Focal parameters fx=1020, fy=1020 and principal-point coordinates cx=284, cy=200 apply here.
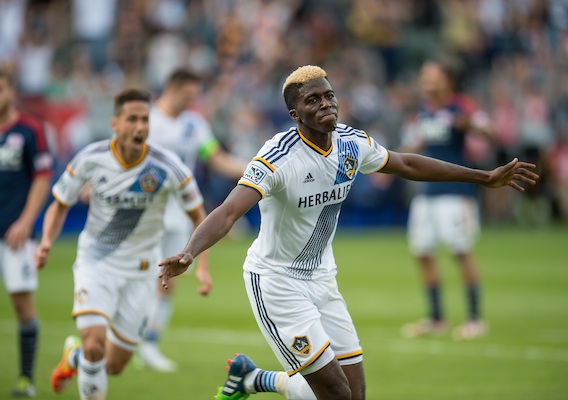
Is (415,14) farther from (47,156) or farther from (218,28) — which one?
(47,156)

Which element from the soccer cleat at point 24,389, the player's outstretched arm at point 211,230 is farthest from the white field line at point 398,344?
the player's outstretched arm at point 211,230

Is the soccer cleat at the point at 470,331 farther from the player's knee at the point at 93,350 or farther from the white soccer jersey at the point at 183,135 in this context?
the player's knee at the point at 93,350

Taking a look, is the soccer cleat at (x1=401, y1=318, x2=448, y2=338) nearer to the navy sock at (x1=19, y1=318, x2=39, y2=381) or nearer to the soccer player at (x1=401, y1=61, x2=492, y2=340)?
the soccer player at (x1=401, y1=61, x2=492, y2=340)

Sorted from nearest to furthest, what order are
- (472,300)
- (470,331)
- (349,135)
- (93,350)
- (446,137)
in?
(349,135) < (93,350) < (470,331) < (472,300) < (446,137)

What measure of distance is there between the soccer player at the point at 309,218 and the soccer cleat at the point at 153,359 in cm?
342

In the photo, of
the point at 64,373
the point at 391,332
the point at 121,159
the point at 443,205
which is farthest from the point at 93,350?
the point at 443,205

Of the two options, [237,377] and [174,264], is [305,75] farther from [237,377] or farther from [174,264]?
[237,377]

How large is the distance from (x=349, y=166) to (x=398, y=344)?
538cm

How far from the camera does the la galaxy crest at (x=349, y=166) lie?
22.5ft

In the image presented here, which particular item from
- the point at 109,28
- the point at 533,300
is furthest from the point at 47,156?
the point at 109,28

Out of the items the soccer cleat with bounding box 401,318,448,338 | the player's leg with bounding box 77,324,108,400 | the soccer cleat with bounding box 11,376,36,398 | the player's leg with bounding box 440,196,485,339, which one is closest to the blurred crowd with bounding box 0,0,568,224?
the player's leg with bounding box 440,196,485,339

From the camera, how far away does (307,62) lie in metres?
27.7

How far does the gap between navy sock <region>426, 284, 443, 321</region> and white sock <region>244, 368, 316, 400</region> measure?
5595 mm

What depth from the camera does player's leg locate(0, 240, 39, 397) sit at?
9.10 m
